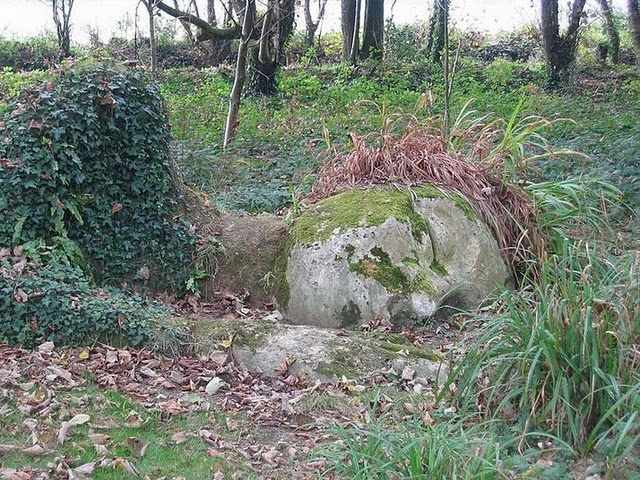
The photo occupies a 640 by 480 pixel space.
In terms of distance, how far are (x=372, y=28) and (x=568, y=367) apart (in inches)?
697

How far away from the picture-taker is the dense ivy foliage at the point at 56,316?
5.26 m

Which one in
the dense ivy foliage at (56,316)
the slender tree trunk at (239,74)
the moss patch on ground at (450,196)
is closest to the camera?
the dense ivy foliage at (56,316)

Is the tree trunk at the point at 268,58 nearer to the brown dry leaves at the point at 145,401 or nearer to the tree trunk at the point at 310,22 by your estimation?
the tree trunk at the point at 310,22

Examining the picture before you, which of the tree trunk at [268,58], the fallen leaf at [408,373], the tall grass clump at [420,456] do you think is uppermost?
the tree trunk at [268,58]

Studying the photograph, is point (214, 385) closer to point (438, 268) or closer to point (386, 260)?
point (386, 260)

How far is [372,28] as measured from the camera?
2022cm

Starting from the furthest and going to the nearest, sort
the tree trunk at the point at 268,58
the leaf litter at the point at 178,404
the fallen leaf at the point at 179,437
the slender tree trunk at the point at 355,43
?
the slender tree trunk at the point at 355,43 → the tree trunk at the point at 268,58 → the fallen leaf at the point at 179,437 → the leaf litter at the point at 178,404

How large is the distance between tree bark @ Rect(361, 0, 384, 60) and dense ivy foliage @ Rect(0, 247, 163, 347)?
625 inches

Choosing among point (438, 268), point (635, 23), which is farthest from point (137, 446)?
point (635, 23)

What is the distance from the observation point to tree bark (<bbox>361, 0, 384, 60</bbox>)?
2017cm

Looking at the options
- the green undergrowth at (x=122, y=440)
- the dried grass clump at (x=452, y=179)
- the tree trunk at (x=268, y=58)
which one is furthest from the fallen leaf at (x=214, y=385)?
the tree trunk at (x=268, y=58)

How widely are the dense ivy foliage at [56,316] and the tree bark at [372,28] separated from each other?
15.9 meters

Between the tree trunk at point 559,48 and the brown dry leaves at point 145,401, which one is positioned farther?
the tree trunk at point 559,48

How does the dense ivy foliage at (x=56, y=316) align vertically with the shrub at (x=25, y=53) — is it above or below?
below
